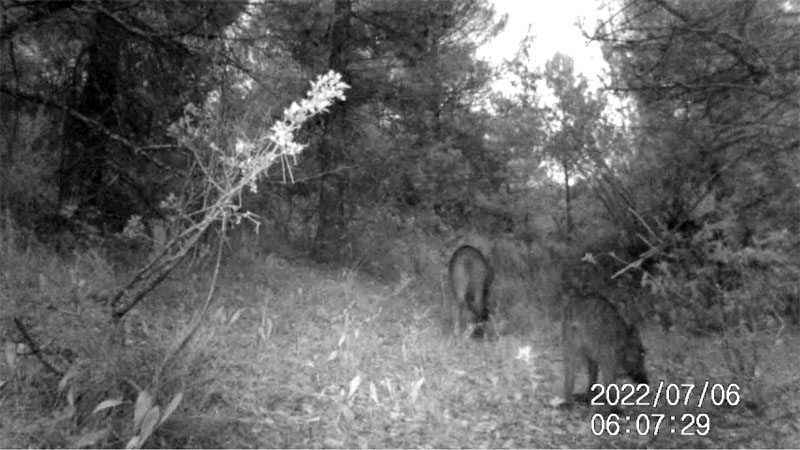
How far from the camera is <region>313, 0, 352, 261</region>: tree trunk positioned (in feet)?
44.3

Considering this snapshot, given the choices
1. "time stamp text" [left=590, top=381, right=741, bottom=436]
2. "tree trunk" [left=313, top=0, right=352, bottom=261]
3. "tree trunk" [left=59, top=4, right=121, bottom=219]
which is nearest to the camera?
"time stamp text" [left=590, top=381, right=741, bottom=436]

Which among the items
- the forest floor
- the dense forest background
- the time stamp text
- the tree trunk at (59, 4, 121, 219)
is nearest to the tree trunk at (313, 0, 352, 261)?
the dense forest background

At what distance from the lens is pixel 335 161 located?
44.5ft

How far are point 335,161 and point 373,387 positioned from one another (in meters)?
7.14

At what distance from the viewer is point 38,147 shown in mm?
9711

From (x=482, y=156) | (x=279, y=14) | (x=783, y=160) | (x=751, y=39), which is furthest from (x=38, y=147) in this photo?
(x=482, y=156)

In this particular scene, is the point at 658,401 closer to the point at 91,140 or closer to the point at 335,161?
the point at 91,140

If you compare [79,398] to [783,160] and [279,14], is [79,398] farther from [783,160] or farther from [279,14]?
[783,160]

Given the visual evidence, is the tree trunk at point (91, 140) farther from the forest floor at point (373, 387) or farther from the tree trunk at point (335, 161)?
the tree trunk at point (335, 161)

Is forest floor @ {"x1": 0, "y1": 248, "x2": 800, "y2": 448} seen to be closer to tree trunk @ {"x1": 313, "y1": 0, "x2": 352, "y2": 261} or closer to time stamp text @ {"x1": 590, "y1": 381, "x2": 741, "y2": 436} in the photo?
time stamp text @ {"x1": 590, "y1": 381, "x2": 741, "y2": 436}

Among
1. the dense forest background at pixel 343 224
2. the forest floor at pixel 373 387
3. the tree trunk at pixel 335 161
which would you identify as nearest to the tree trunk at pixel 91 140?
the dense forest background at pixel 343 224

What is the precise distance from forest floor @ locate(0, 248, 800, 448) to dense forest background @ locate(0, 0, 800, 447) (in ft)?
0.10

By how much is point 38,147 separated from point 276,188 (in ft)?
12.8

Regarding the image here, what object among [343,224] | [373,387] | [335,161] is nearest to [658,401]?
[373,387]
